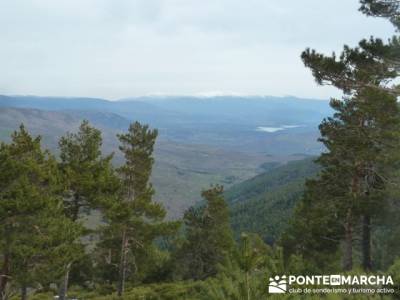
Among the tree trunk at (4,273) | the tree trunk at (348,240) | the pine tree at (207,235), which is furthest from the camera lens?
the pine tree at (207,235)

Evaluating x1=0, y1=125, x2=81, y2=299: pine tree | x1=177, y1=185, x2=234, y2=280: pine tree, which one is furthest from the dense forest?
x1=177, y1=185, x2=234, y2=280: pine tree

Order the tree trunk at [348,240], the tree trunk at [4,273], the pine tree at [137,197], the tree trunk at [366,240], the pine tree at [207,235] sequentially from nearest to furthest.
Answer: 1. the tree trunk at [4,273]
2. the tree trunk at [348,240]
3. the tree trunk at [366,240]
4. the pine tree at [137,197]
5. the pine tree at [207,235]

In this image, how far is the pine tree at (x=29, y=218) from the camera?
21.6m

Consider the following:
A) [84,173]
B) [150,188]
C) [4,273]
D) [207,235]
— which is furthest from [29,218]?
[207,235]

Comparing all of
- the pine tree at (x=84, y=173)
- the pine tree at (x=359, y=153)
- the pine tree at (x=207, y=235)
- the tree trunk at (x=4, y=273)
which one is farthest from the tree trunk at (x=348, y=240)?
the tree trunk at (x=4, y=273)

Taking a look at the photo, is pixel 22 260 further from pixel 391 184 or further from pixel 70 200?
pixel 391 184

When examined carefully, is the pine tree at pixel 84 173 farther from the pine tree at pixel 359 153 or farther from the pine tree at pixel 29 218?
the pine tree at pixel 359 153

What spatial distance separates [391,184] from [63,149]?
18.6 metres

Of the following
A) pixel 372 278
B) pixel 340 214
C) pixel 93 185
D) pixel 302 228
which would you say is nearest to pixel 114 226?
pixel 93 185

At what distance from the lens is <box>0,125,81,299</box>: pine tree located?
70.7 ft

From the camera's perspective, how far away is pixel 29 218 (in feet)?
73.5

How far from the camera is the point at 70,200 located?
28406mm

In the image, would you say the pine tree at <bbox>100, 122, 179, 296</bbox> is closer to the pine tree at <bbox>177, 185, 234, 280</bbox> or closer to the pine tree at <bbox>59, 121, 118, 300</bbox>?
the pine tree at <bbox>59, 121, 118, 300</bbox>

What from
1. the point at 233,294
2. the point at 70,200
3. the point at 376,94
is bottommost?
the point at 70,200
